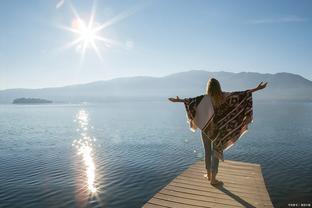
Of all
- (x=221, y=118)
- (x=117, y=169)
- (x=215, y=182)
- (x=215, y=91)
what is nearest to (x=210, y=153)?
(x=215, y=182)

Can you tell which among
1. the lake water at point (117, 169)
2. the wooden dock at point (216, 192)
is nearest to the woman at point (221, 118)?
the wooden dock at point (216, 192)

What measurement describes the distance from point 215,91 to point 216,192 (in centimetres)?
323

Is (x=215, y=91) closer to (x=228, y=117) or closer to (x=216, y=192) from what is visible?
(x=228, y=117)

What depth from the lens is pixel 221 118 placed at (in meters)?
10.1

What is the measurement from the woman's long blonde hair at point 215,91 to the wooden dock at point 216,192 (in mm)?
2814

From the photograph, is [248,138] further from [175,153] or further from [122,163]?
[122,163]

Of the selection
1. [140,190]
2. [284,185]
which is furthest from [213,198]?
[284,185]

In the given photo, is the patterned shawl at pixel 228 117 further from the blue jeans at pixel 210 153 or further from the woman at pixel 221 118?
the blue jeans at pixel 210 153

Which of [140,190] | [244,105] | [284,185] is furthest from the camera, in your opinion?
[284,185]

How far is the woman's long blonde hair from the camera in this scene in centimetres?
949

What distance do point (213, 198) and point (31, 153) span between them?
23.5m

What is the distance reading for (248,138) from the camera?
38500 mm

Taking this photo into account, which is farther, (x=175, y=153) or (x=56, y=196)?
(x=175, y=153)

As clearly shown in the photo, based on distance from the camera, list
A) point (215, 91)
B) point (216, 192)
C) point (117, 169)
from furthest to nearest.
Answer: point (117, 169) < point (216, 192) < point (215, 91)
